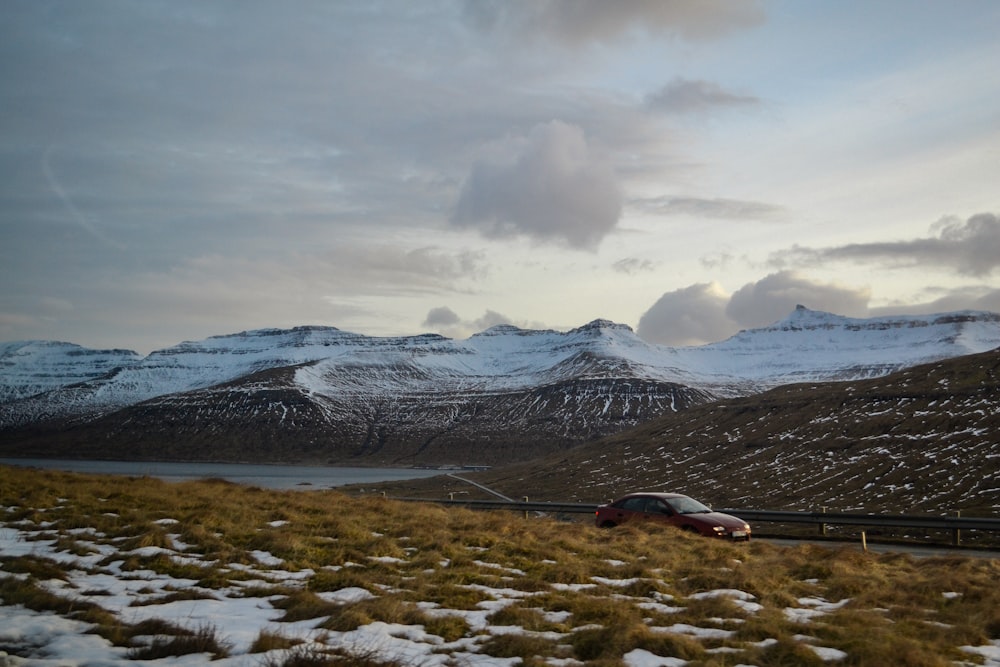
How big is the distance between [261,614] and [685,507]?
1595 centimetres

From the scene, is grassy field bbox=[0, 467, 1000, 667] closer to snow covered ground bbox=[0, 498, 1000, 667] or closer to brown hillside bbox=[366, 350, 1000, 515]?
snow covered ground bbox=[0, 498, 1000, 667]

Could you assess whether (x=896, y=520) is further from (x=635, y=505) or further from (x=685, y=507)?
(x=635, y=505)

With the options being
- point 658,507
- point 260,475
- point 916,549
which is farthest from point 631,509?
point 260,475

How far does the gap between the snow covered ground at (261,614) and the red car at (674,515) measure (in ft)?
29.2

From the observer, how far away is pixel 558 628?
10805 mm

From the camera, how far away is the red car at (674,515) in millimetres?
22828

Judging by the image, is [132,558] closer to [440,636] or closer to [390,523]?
[440,636]

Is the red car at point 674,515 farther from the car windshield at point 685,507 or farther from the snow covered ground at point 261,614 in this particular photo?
the snow covered ground at point 261,614

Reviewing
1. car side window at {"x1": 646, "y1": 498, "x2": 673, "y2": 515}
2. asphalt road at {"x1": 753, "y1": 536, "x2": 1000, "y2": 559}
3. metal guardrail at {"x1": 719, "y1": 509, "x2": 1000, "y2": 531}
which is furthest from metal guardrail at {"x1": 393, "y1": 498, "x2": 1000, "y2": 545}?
car side window at {"x1": 646, "y1": 498, "x2": 673, "y2": 515}

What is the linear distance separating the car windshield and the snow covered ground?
32.7 ft

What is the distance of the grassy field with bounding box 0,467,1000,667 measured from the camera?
31.0 ft

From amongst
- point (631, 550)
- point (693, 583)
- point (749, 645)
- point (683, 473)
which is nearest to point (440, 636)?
point (749, 645)

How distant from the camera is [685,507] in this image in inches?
967

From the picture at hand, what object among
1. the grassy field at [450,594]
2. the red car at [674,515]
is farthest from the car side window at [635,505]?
the grassy field at [450,594]
